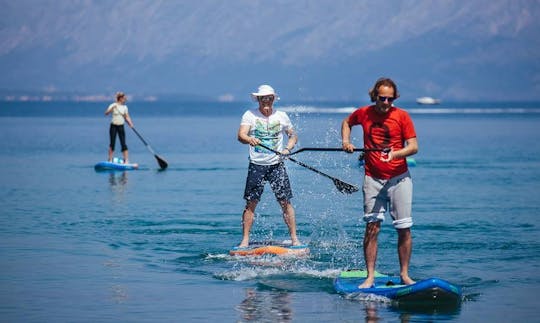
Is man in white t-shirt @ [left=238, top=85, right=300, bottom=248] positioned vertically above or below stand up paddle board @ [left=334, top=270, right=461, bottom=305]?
above

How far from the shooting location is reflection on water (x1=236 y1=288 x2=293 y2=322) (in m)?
10.2

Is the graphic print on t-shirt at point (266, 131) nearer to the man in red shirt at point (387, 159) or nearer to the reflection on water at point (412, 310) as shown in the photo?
the man in red shirt at point (387, 159)

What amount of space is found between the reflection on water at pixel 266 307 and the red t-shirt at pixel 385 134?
1.51m

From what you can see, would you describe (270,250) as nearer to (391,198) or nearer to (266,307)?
(266,307)

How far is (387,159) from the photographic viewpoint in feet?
34.8

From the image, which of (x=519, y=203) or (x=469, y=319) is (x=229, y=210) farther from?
(x=469, y=319)

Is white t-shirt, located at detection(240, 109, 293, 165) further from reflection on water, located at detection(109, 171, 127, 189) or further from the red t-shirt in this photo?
reflection on water, located at detection(109, 171, 127, 189)

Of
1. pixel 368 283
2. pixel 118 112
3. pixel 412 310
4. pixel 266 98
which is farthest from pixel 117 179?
pixel 412 310

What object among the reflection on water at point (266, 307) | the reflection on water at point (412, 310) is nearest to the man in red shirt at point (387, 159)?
the reflection on water at point (412, 310)

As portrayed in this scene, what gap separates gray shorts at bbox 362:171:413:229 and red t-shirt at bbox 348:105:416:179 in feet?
0.23

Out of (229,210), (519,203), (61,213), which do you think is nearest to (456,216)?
(519,203)

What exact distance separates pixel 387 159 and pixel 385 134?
0.78 ft

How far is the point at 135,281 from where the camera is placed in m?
12.0

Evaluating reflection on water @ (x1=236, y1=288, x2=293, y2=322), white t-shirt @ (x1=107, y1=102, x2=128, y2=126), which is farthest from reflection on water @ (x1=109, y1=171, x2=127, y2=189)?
reflection on water @ (x1=236, y1=288, x2=293, y2=322)
